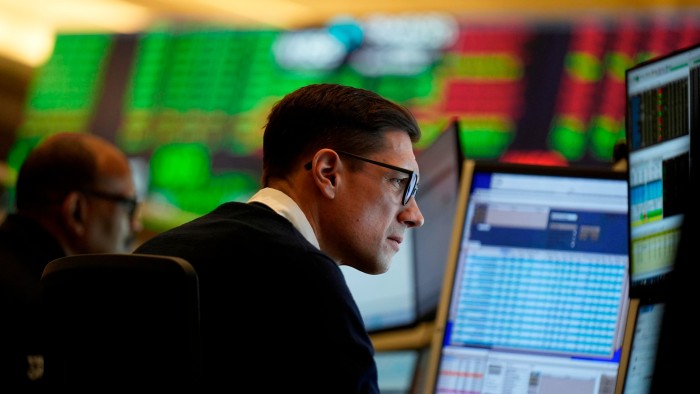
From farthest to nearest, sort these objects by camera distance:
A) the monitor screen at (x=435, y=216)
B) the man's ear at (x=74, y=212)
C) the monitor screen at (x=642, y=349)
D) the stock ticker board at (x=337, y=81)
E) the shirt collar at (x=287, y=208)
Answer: the stock ticker board at (x=337, y=81), the man's ear at (x=74, y=212), the monitor screen at (x=435, y=216), the shirt collar at (x=287, y=208), the monitor screen at (x=642, y=349)

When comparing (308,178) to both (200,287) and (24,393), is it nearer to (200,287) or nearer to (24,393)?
(200,287)

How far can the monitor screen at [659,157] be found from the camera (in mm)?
1447

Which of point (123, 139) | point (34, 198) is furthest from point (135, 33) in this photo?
point (34, 198)

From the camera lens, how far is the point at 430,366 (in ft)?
7.16

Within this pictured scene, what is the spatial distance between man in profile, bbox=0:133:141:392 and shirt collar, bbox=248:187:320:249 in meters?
0.91

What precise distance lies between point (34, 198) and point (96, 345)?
147cm

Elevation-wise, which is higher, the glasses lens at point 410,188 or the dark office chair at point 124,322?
the glasses lens at point 410,188

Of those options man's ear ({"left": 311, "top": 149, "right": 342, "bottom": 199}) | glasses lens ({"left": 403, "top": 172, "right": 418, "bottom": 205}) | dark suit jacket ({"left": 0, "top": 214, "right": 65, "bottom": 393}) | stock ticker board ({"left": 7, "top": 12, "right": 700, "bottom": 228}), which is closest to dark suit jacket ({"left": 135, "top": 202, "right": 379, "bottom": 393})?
man's ear ({"left": 311, "top": 149, "right": 342, "bottom": 199})

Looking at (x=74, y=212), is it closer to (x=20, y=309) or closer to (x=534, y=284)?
(x=20, y=309)

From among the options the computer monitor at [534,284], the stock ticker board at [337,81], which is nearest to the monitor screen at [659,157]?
the computer monitor at [534,284]

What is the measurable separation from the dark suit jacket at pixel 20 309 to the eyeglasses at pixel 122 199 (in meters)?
0.26

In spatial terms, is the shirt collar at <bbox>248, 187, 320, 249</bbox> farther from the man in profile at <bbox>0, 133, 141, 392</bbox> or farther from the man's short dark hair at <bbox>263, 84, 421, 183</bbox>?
the man in profile at <bbox>0, 133, 141, 392</bbox>

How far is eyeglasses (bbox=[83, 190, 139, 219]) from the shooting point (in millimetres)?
2898

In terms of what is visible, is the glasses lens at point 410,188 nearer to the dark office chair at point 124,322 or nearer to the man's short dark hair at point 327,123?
the man's short dark hair at point 327,123
